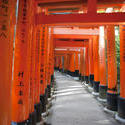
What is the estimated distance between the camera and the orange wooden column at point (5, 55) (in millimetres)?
1427

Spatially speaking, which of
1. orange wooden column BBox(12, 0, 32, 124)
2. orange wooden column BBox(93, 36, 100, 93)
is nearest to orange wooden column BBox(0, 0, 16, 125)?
orange wooden column BBox(12, 0, 32, 124)

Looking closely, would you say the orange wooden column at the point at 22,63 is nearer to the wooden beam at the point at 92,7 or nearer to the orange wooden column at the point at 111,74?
the wooden beam at the point at 92,7

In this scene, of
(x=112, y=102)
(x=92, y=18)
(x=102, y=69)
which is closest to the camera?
(x=92, y=18)

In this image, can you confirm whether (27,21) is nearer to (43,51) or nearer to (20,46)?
(20,46)

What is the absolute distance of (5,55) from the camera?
4.76 feet

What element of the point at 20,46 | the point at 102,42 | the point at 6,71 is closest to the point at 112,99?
the point at 102,42

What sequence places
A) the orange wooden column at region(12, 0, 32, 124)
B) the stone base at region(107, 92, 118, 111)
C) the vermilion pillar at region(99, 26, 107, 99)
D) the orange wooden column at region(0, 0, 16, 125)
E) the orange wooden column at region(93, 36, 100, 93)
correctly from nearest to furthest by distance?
the orange wooden column at region(0, 0, 16, 125)
the orange wooden column at region(12, 0, 32, 124)
the stone base at region(107, 92, 118, 111)
the vermilion pillar at region(99, 26, 107, 99)
the orange wooden column at region(93, 36, 100, 93)

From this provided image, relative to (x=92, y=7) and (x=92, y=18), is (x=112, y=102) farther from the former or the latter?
(x=92, y=7)

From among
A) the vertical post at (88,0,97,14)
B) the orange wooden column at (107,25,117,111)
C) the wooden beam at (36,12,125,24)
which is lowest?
the orange wooden column at (107,25,117,111)

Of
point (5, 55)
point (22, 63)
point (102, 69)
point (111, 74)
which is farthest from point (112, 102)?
point (5, 55)

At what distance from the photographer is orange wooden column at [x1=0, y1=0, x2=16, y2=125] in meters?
1.43

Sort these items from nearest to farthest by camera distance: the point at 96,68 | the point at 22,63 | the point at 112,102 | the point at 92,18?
the point at 22,63 < the point at 92,18 < the point at 112,102 < the point at 96,68

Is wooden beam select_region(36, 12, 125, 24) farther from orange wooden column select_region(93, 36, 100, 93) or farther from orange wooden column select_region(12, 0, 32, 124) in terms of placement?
orange wooden column select_region(93, 36, 100, 93)

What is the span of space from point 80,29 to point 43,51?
3.75m
